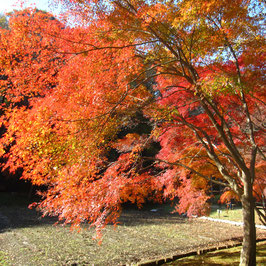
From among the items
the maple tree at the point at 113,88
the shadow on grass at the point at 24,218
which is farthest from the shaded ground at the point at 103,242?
the maple tree at the point at 113,88

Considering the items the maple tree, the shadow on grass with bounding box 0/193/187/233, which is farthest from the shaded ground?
the maple tree

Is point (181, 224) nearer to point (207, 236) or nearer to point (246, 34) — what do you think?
point (207, 236)

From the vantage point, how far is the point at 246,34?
14.3 ft

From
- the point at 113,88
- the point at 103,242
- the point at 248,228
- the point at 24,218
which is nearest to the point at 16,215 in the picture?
the point at 24,218

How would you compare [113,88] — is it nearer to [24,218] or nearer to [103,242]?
[103,242]

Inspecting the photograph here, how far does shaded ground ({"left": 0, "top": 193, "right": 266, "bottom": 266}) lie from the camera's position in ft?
18.3

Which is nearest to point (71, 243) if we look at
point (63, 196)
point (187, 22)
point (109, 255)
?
point (109, 255)

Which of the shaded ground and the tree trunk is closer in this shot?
the tree trunk

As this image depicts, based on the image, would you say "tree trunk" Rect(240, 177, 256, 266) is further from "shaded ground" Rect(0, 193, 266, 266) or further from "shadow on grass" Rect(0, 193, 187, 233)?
"shadow on grass" Rect(0, 193, 187, 233)

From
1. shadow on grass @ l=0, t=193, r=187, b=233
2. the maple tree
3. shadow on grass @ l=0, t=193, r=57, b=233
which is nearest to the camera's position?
the maple tree

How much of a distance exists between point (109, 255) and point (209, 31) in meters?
5.61

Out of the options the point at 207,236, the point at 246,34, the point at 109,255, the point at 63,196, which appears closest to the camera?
the point at 63,196

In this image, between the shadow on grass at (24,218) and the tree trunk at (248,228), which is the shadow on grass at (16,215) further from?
the tree trunk at (248,228)

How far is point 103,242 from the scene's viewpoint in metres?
7.07
